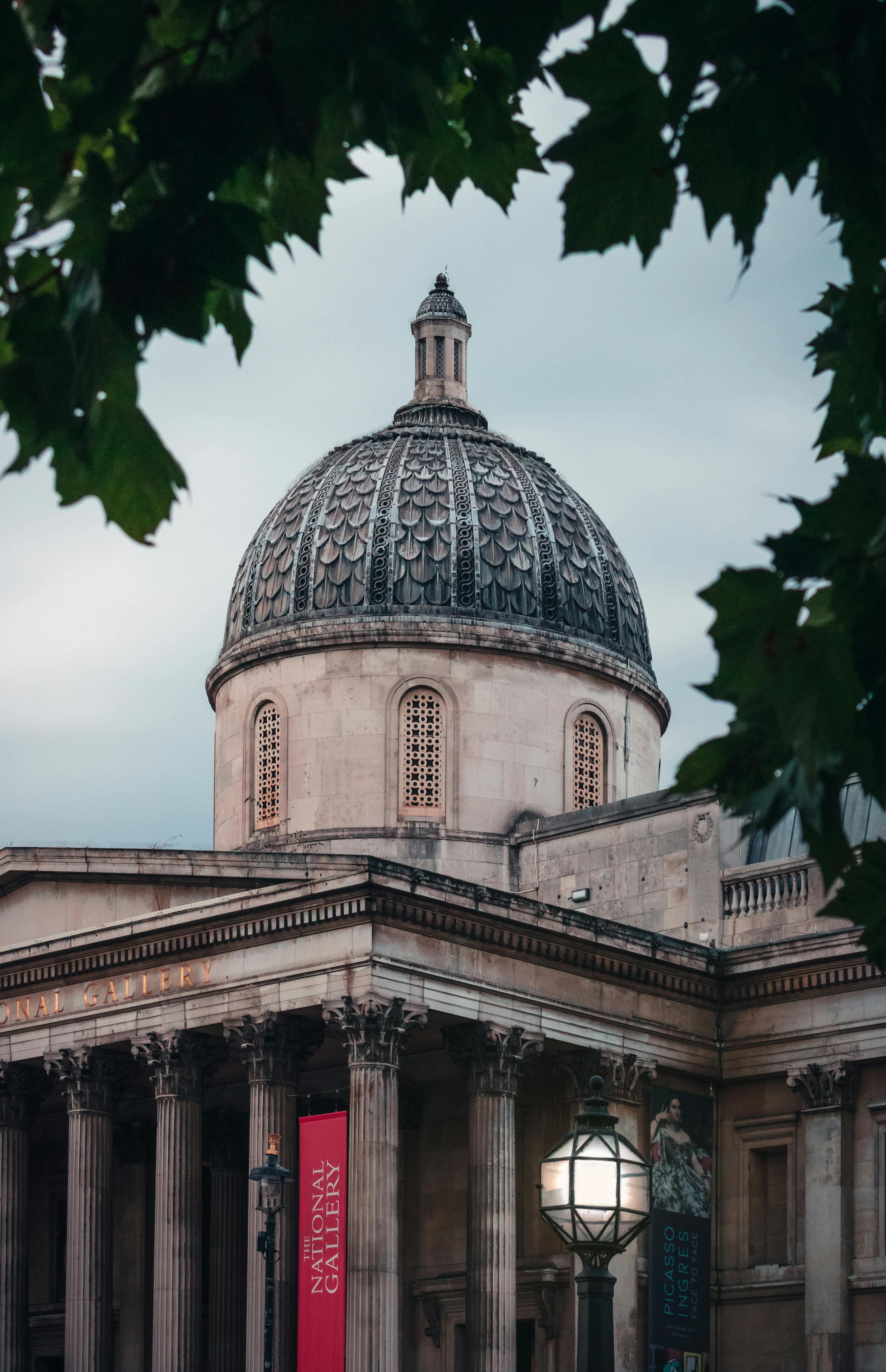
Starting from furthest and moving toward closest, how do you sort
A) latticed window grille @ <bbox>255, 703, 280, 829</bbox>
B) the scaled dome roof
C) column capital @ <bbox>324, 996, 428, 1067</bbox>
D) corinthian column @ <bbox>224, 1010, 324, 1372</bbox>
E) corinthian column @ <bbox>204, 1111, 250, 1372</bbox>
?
1. latticed window grille @ <bbox>255, 703, 280, 829</bbox>
2. the scaled dome roof
3. corinthian column @ <bbox>204, 1111, 250, 1372</bbox>
4. corinthian column @ <bbox>224, 1010, 324, 1372</bbox>
5. column capital @ <bbox>324, 996, 428, 1067</bbox>

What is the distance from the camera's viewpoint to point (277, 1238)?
1401 inches

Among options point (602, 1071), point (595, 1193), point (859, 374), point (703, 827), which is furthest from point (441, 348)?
point (859, 374)

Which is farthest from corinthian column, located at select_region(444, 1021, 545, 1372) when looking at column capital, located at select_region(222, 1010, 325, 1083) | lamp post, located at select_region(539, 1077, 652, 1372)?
lamp post, located at select_region(539, 1077, 652, 1372)

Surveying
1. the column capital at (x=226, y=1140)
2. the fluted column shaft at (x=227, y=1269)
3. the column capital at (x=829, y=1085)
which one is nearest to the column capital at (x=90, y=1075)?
the column capital at (x=226, y=1140)

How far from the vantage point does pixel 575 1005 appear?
38.4m

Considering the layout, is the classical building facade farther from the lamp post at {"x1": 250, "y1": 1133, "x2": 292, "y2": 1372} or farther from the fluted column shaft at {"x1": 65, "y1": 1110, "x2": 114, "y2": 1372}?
the lamp post at {"x1": 250, "y1": 1133, "x2": 292, "y2": 1372}

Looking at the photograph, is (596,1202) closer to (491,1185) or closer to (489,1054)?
(491,1185)

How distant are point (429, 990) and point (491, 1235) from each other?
156 inches

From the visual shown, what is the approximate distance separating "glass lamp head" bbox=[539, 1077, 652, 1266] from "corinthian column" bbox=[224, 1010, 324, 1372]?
19.6 meters

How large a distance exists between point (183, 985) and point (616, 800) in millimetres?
11764

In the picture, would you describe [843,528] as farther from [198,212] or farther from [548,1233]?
[548,1233]

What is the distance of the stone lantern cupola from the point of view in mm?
52500

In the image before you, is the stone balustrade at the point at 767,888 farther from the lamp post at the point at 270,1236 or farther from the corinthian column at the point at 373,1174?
the lamp post at the point at 270,1236

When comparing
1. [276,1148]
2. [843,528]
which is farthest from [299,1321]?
[843,528]
